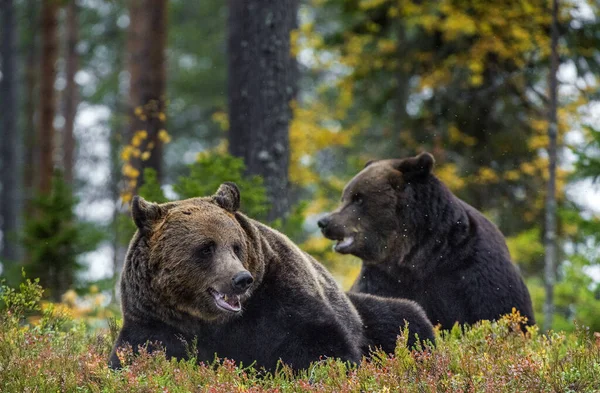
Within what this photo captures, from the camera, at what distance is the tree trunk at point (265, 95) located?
10.4 metres

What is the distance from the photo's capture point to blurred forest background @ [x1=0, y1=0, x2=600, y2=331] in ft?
34.1

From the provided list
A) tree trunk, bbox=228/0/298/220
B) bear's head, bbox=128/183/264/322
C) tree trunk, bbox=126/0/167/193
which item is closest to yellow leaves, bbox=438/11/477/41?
tree trunk, bbox=228/0/298/220

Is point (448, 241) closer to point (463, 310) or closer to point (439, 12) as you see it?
point (463, 310)

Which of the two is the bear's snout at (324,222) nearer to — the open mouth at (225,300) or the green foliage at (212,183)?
the green foliage at (212,183)

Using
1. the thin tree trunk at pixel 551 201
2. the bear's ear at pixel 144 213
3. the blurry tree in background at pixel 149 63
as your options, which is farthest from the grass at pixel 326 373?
the blurry tree in background at pixel 149 63

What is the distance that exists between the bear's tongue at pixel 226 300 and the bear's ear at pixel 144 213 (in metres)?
0.61

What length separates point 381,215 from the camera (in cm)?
789

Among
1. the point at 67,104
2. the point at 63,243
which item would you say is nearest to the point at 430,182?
the point at 63,243

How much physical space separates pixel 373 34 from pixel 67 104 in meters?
12.4

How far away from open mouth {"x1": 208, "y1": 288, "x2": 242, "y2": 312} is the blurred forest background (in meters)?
1.25

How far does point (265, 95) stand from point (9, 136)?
13.2m

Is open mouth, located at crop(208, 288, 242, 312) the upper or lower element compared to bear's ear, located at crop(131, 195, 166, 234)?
lower

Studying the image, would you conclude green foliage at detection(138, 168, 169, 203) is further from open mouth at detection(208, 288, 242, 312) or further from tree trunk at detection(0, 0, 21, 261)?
tree trunk at detection(0, 0, 21, 261)

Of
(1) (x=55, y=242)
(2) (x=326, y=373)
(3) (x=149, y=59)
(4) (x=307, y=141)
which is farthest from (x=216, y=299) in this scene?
(4) (x=307, y=141)
